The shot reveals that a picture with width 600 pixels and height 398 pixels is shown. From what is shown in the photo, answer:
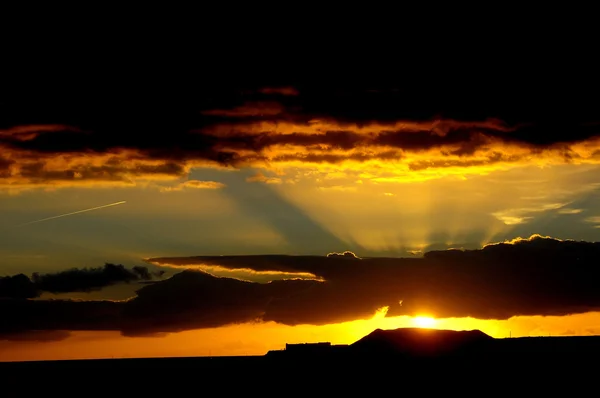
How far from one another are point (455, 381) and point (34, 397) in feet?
215

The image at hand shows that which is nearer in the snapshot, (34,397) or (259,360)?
(34,397)

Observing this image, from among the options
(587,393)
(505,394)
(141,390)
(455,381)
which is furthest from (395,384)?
(141,390)

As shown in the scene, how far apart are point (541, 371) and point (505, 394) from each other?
3193cm

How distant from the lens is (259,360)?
170 meters

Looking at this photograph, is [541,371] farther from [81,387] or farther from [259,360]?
[81,387]

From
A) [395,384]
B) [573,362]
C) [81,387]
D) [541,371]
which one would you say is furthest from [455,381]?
[81,387]

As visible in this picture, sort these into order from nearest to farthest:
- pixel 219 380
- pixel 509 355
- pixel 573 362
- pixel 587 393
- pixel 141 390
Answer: pixel 587 393 < pixel 141 390 < pixel 219 380 < pixel 573 362 < pixel 509 355

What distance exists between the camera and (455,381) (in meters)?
137

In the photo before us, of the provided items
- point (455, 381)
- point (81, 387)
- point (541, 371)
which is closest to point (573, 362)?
point (541, 371)

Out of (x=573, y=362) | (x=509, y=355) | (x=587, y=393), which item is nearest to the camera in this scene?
(x=587, y=393)

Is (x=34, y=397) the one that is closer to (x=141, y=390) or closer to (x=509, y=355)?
(x=141, y=390)

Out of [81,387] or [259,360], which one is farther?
[259,360]

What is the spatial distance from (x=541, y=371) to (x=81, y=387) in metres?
79.5

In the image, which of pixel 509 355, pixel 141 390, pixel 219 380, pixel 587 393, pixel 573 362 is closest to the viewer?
pixel 587 393
